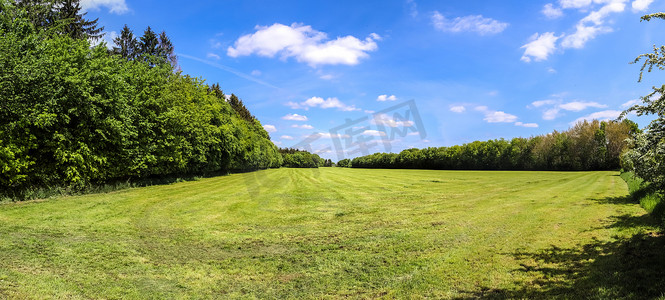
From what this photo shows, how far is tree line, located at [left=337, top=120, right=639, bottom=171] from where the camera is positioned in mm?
63750

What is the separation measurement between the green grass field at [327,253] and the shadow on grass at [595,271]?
3 cm

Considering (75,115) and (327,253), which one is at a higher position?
(75,115)

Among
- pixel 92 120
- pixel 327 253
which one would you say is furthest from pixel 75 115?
pixel 327 253

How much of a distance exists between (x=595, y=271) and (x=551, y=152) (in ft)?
264

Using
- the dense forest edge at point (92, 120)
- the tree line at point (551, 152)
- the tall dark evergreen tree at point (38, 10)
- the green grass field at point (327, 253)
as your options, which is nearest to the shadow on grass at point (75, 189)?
the dense forest edge at point (92, 120)

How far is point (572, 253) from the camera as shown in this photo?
7449mm

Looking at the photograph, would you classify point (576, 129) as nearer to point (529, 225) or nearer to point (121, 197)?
point (529, 225)

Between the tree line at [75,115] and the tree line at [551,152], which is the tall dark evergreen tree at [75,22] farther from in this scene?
the tree line at [551,152]

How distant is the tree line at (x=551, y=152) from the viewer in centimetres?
6375

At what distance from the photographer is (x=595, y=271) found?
20.1 ft

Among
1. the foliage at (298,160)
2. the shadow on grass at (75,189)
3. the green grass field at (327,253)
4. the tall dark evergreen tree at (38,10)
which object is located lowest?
the green grass field at (327,253)

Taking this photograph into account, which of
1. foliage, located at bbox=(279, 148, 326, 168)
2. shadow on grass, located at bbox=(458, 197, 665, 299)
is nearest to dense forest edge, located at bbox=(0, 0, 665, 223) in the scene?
shadow on grass, located at bbox=(458, 197, 665, 299)

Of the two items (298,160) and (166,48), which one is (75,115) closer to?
(166,48)

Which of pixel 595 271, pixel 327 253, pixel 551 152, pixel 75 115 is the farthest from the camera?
pixel 551 152
